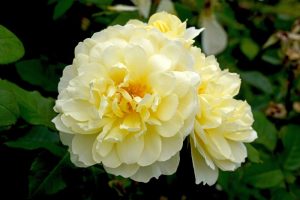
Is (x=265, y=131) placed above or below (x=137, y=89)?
below

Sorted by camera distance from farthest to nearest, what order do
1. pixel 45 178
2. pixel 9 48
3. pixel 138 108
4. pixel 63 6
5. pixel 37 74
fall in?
pixel 37 74
pixel 63 6
pixel 45 178
pixel 9 48
pixel 138 108

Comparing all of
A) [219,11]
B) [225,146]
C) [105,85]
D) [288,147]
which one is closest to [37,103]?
[105,85]

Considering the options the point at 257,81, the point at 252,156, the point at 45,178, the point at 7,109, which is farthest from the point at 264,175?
the point at 7,109

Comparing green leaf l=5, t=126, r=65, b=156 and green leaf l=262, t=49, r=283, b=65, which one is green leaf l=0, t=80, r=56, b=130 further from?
green leaf l=262, t=49, r=283, b=65

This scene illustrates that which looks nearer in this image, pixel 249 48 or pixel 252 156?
pixel 252 156

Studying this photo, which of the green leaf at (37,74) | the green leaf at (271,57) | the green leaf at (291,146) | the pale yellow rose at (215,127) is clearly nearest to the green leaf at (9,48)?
the pale yellow rose at (215,127)

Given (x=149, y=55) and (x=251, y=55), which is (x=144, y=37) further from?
(x=251, y=55)

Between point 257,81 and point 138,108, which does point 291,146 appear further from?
point 138,108

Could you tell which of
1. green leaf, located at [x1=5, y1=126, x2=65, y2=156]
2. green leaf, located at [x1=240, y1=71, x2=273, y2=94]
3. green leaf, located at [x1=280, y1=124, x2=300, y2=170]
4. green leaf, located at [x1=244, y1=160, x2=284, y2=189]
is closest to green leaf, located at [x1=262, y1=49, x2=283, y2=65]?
green leaf, located at [x1=240, y1=71, x2=273, y2=94]
